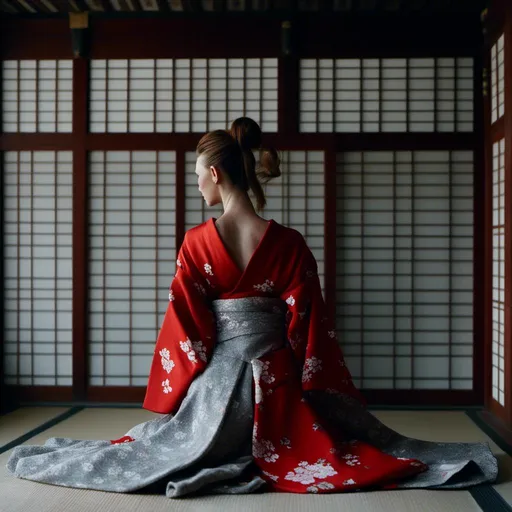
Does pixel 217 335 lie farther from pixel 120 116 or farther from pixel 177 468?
pixel 120 116

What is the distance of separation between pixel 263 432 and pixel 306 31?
125 inches

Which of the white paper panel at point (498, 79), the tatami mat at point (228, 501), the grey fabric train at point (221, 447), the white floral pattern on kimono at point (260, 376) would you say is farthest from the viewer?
the white paper panel at point (498, 79)

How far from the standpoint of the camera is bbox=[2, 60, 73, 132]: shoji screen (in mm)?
5410

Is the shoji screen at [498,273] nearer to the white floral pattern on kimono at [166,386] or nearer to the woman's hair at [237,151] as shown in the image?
the woman's hair at [237,151]

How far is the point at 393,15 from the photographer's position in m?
5.25

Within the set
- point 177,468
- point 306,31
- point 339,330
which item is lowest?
point 177,468

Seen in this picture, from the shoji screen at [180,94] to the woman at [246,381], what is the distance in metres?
1.89

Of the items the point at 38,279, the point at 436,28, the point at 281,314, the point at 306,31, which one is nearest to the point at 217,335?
the point at 281,314

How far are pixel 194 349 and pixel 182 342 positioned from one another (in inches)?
2.7

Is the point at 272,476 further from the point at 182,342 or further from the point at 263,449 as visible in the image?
the point at 182,342

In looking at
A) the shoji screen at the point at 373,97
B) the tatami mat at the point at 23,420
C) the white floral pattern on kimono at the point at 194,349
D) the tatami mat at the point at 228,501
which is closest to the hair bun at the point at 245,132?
the white floral pattern on kimono at the point at 194,349

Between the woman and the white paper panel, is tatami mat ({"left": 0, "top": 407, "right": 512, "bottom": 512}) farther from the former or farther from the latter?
the white paper panel

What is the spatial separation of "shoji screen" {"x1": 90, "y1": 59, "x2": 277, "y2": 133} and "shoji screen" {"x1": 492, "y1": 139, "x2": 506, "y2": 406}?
5.34ft

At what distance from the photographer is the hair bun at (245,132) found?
343cm
